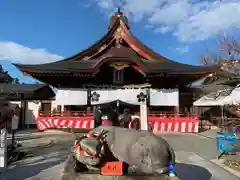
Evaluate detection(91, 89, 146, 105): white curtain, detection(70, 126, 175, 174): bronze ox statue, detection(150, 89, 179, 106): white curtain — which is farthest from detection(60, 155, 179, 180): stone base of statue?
detection(150, 89, 179, 106): white curtain

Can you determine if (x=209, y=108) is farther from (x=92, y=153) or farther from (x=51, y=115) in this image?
(x=92, y=153)

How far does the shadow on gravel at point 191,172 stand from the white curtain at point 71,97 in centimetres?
949

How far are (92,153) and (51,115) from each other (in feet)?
38.7

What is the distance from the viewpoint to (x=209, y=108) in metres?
20.3

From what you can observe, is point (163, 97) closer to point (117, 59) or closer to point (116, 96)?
point (116, 96)

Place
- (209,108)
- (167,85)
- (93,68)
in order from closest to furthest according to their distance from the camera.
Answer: (93,68)
(167,85)
(209,108)

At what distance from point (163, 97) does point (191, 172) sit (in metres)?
9.60

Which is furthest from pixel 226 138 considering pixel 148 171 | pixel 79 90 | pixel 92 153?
pixel 79 90

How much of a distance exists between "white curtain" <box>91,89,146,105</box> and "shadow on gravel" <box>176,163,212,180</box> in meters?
8.53

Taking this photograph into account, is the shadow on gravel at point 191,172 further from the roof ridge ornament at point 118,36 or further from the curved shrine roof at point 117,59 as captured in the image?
the roof ridge ornament at point 118,36

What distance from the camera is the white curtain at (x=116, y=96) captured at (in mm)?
14430

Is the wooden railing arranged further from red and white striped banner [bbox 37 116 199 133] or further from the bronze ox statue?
the bronze ox statue

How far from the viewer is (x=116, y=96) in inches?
570

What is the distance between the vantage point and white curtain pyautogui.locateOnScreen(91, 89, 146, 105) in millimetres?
14430
